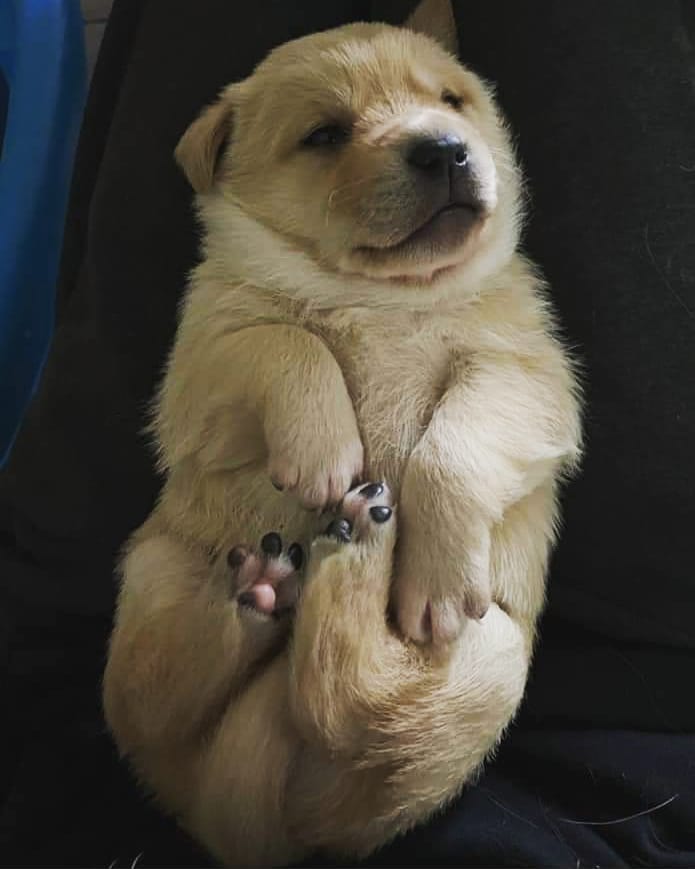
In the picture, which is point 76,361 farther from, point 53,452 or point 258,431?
point 258,431

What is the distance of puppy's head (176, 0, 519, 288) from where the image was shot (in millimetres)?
1304

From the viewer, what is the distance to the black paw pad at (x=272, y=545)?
1295 millimetres

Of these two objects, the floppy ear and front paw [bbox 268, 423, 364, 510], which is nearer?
front paw [bbox 268, 423, 364, 510]

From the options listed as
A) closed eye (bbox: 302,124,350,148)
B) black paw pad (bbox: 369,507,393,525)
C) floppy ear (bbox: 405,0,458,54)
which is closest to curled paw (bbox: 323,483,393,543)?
black paw pad (bbox: 369,507,393,525)

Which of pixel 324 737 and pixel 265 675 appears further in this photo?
pixel 265 675

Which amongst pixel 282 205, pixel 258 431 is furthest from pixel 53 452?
pixel 282 205

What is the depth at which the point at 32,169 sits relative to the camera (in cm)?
223

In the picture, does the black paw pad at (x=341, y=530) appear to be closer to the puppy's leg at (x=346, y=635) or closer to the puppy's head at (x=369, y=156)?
the puppy's leg at (x=346, y=635)

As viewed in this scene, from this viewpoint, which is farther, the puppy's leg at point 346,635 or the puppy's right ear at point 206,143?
the puppy's right ear at point 206,143

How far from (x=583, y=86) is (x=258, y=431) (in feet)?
2.71

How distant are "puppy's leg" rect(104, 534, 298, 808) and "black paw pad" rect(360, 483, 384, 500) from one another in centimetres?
14

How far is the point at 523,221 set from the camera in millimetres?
1604

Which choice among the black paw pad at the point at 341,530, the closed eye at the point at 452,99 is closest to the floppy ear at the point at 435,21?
the closed eye at the point at 452,99

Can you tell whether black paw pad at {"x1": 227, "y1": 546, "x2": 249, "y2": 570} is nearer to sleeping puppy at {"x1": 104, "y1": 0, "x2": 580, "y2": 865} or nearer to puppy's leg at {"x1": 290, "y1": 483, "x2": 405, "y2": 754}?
sleeping puppy at {"x1": 104, "y1": 0, "x2": 580, "y2": 865}
